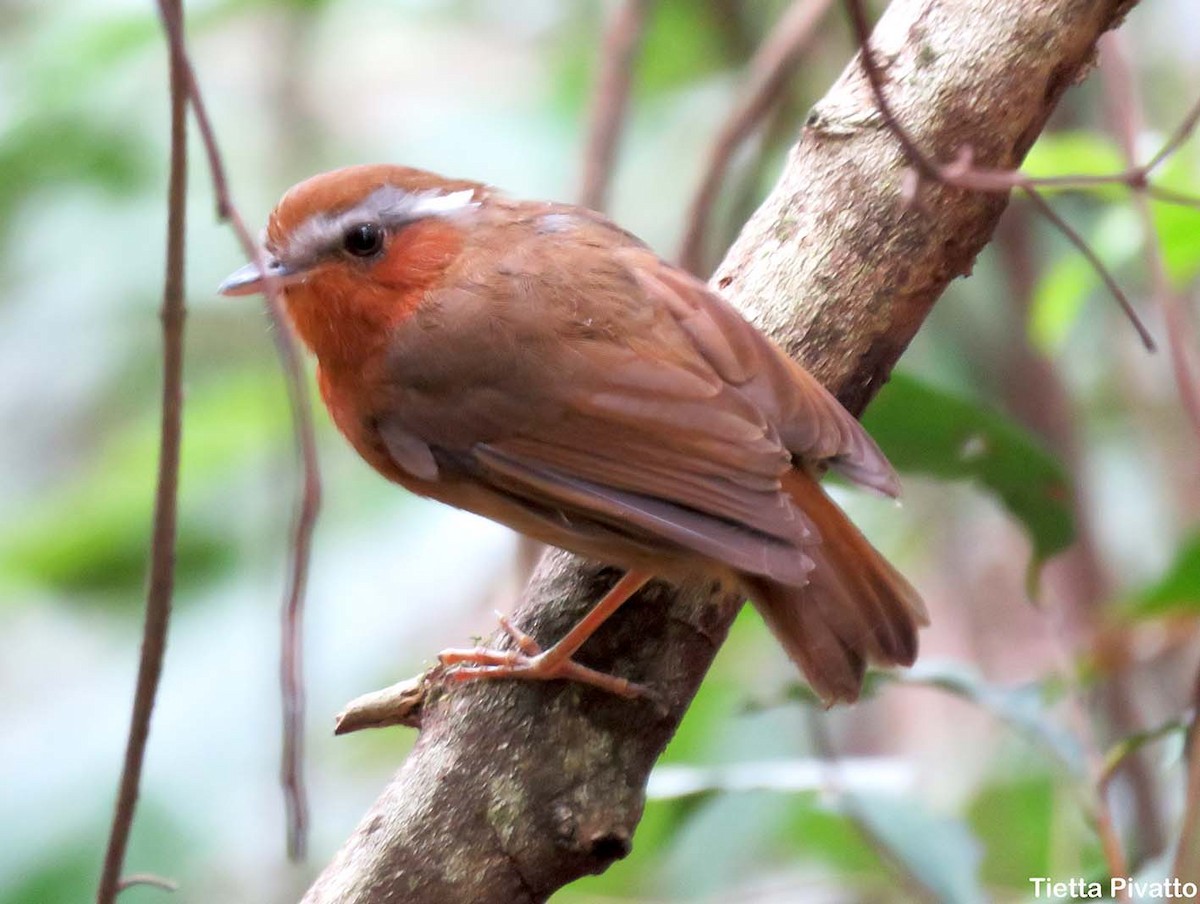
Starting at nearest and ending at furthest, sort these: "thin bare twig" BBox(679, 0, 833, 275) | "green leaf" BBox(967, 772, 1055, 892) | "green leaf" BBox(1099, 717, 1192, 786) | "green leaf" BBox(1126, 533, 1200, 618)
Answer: "green leaf" BBox(1099, 717, 1192, 786) < "green leaf" BBox(1126, 533, 1200, 618) < "thin bare twig" BBox(679, 0, 833, 275) < "green leaf" BBox(967, 772, 1055, 892)

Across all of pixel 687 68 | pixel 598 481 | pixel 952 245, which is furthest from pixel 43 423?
pixel 952 245

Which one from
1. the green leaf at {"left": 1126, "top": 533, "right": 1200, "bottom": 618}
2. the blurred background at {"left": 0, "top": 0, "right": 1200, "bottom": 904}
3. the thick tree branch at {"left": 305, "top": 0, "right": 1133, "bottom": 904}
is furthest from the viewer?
the blurred background at {"left": 0, "top": 0, "right": 1200, "bottom": 904}

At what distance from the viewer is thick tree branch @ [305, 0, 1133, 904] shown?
183 centimetres

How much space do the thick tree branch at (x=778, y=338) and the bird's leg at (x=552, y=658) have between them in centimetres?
2

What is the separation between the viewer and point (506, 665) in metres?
2.02

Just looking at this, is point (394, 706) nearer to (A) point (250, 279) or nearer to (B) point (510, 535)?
(A) point (250, 279)

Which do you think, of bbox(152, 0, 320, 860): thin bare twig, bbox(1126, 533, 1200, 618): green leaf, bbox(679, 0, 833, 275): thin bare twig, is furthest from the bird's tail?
bbox(679, 0, 833, 275): thin bare twig

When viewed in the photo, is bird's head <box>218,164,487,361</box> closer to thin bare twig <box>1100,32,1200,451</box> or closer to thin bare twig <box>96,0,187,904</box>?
thin bare twig <box>96,0,187,904</box>

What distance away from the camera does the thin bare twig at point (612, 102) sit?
3426mm

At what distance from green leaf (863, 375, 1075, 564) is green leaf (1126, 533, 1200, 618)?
222mm

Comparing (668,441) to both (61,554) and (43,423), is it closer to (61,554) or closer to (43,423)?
(61,554)

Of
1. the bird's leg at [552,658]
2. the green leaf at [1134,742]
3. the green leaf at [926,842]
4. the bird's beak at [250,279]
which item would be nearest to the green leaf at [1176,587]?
the green leaf at [1134,742]

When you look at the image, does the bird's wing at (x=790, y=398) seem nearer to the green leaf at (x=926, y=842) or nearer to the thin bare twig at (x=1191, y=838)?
the thin bare twig at (x=1191, y=838)

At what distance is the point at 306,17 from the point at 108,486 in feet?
5.04
